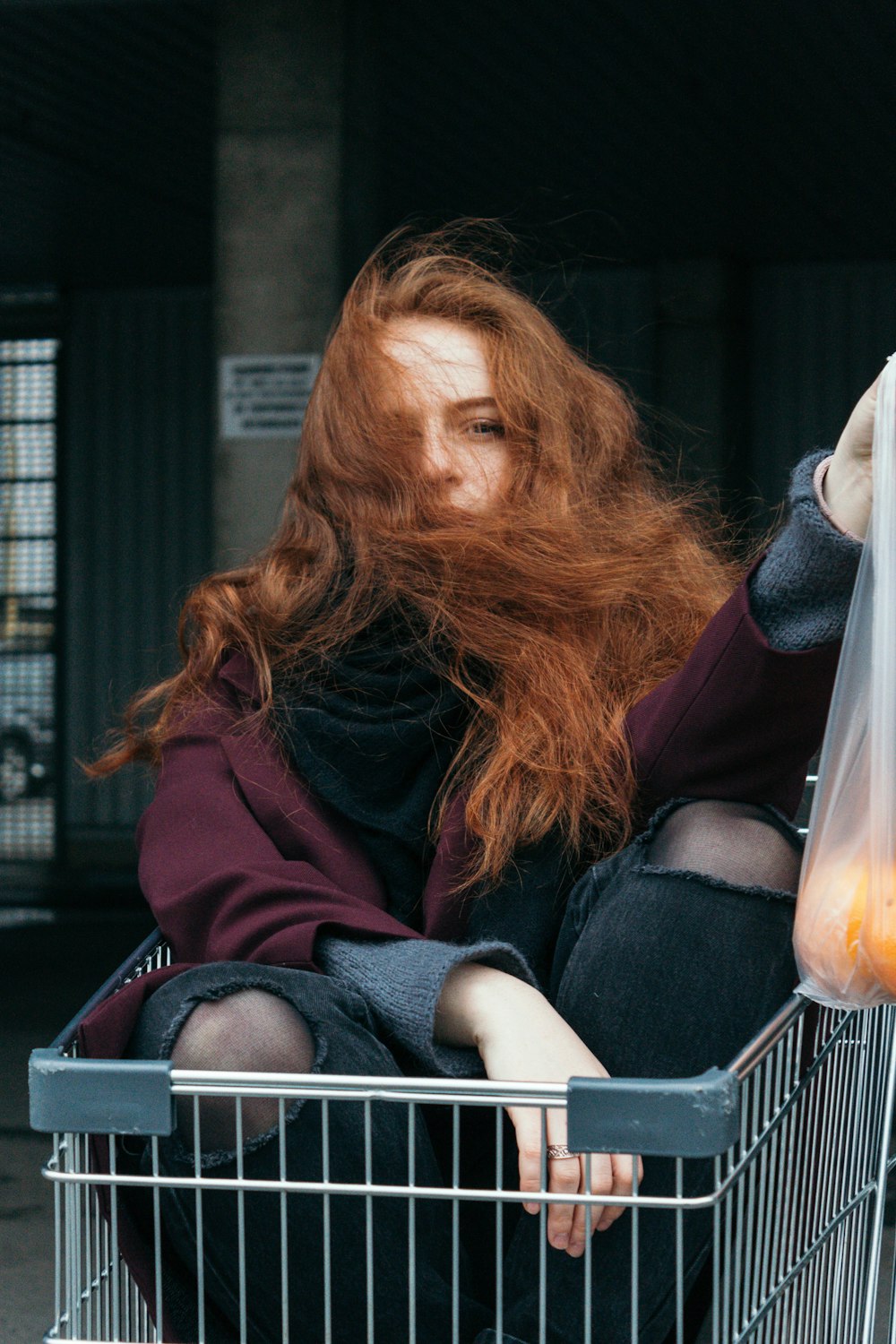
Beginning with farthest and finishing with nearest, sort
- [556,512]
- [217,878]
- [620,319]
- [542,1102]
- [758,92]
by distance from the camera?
[620,319] → [758,92] → [556,512] → [217,878] → [542,1102]

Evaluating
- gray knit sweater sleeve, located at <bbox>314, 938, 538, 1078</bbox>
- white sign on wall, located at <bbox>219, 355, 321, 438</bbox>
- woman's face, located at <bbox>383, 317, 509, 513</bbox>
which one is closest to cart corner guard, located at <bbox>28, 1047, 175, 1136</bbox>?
gray knit sweater sleeve, located at <bbox>314, 938, 538, 1078</bbox>

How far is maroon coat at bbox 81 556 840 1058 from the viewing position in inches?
56.2

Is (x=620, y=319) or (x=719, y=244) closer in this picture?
(x=719, y=244)

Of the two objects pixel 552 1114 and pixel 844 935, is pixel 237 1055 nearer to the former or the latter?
pixel 552 1114

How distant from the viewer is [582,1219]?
1.29 meters

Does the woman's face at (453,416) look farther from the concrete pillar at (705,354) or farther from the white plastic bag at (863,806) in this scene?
the concrete pillar at (705,354)

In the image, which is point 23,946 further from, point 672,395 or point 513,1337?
point 513,1337

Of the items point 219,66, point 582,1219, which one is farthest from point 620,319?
point 582,1219

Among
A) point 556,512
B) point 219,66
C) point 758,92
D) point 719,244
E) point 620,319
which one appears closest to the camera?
point 556,512

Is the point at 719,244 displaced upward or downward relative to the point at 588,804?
upward

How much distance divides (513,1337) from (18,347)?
39.0 ft

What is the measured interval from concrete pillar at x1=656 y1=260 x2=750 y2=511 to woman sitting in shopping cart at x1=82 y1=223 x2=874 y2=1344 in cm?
888

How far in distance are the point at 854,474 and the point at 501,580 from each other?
593 millimetres

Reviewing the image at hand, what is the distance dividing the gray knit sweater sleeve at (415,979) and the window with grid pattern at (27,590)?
1114cm
